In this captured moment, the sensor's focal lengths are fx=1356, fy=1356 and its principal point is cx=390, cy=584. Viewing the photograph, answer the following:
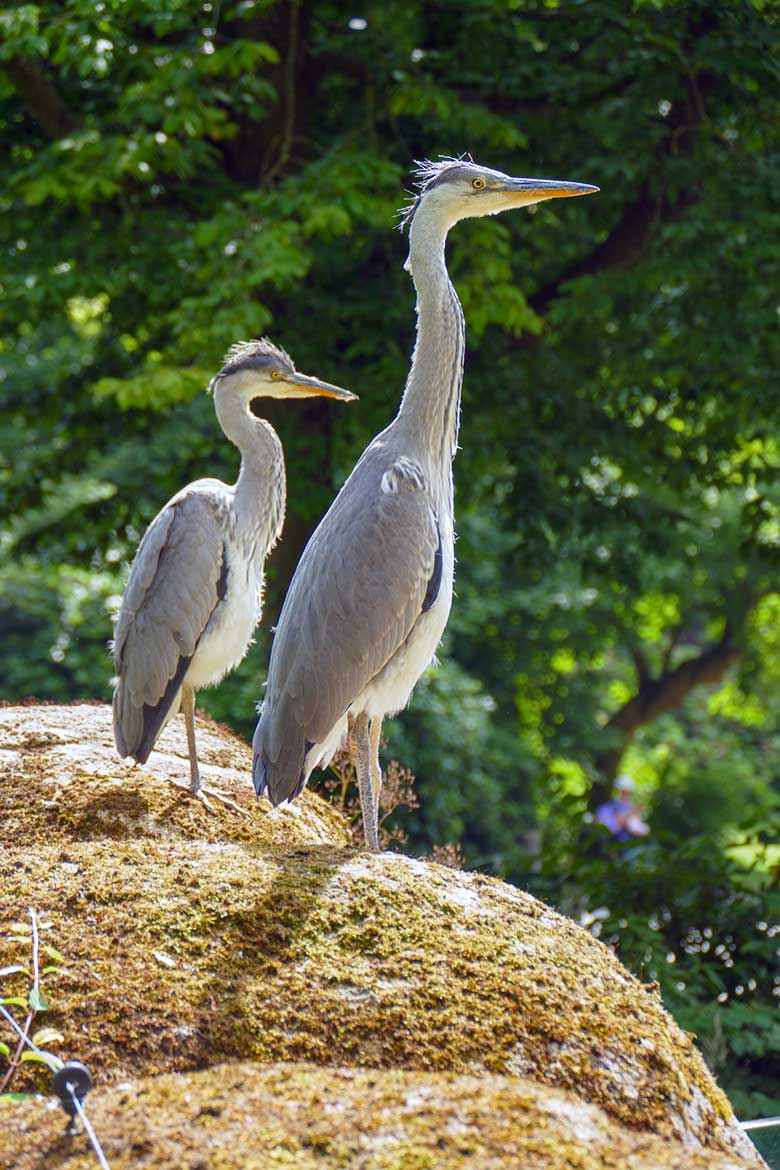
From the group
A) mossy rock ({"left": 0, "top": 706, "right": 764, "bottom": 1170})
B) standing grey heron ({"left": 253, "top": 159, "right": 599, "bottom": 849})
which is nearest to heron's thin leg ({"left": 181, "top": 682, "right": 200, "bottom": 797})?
standing grey heron ({"left": 253, "top": 159, "right": 599, "bottom": 849})

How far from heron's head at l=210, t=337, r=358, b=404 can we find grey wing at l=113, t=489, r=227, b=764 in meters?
0.64

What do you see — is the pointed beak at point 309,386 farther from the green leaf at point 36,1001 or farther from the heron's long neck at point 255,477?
the green leaf at point 36,1001

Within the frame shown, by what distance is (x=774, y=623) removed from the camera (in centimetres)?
1520

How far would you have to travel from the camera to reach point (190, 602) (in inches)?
205

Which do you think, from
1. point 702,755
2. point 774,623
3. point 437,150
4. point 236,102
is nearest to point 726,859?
point 437,150

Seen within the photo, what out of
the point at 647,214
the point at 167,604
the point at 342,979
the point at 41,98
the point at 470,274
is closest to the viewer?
the point at 342,979

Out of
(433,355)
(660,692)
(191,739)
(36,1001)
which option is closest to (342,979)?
(36,1001)

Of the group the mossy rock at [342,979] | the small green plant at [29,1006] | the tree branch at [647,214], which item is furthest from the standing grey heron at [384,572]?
the tree branch at [647,214]

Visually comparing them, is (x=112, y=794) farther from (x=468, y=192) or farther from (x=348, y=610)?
(x=468, y=192)

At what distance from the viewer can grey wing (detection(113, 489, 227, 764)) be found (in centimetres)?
513

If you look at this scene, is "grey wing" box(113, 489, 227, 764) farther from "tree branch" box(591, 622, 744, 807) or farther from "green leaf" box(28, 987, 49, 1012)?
"tree branch" box(591, 622, 744, 807)

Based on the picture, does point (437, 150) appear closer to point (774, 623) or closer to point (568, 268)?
→ point (568, 268)

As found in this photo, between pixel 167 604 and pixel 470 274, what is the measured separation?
124 inches

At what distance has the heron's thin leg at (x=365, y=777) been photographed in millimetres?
4488
